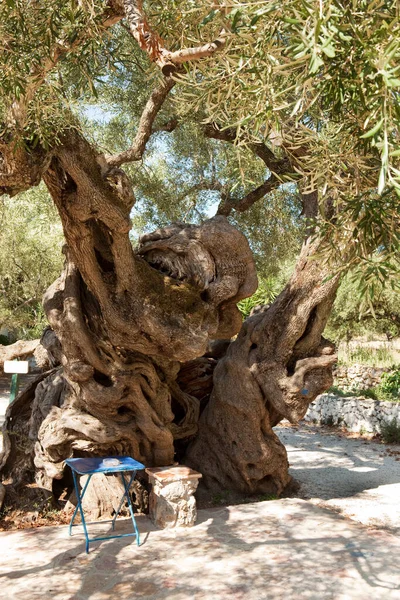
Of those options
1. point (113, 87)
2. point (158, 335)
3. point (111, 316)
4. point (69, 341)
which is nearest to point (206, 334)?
point (158, 335)

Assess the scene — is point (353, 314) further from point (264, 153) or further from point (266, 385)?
point (266, 385)

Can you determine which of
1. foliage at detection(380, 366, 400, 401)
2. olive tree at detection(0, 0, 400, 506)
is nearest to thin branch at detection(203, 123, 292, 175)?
olive tree at detection(0, 0, 400, 506)

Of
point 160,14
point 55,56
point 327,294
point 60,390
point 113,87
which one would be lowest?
point 60,390

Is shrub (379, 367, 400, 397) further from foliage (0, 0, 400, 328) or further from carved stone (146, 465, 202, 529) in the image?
carved stone (146, 465, 202, 529)

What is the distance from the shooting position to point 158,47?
403 centimetres

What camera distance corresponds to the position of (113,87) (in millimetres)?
10375

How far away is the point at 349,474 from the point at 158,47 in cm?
868

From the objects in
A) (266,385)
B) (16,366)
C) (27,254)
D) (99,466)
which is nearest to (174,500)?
(99,466)

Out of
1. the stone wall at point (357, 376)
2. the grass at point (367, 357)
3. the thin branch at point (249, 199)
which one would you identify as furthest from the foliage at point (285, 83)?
the grass at point (367, 357)

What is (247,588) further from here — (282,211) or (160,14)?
(282,211)

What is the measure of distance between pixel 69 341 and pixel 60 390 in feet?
4.37

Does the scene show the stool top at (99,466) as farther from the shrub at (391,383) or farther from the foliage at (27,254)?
the shrub at (391,383)

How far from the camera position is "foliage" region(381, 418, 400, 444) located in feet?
45.9

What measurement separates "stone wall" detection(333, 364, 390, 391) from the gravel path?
432 centimetres
